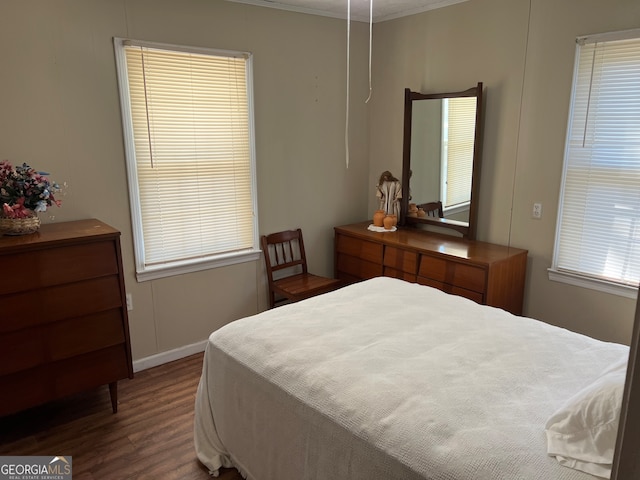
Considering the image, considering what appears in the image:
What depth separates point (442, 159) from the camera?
140 inches

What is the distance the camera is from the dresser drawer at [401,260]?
336 cm

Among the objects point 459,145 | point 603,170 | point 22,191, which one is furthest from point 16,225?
point 603,170

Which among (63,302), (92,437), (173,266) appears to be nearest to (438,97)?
(173,266)

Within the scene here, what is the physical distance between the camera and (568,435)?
4.32ft

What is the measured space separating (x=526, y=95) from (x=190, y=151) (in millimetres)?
2287

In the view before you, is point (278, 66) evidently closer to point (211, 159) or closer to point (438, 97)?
point (211, 159)

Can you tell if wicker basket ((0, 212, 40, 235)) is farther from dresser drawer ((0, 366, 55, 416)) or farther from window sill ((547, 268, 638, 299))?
window sill ((547, 268, 638, 299))

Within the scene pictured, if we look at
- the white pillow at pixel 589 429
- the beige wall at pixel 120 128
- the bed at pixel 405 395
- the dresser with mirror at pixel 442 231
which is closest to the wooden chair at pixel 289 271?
the beige wall at pixel 120 128

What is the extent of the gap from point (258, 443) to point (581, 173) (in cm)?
246

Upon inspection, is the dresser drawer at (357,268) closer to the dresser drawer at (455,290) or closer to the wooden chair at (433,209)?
the dresser drawer at (455,290)

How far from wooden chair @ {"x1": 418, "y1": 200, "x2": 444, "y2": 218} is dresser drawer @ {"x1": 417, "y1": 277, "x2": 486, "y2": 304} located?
64 centimetres

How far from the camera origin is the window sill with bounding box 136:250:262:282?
3.10 meters

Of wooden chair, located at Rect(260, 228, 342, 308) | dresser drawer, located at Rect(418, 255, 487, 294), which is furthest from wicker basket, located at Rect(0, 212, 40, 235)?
dresser drawer, located at Rect(418, 255, 487, 294)

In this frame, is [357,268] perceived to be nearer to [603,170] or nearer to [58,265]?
[603,170]
